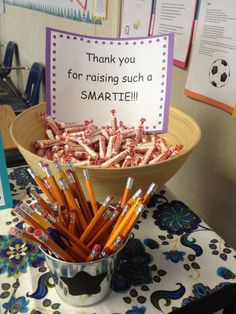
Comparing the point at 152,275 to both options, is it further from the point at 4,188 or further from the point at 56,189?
the point at 4,188

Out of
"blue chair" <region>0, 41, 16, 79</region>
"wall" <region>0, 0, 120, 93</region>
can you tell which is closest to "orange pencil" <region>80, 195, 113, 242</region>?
"wall" <region>0, 0, 120, 93</region>

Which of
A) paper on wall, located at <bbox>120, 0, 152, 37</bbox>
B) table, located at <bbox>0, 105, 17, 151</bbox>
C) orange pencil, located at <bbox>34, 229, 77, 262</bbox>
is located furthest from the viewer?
table, located at <bbox>0, 105, 17, 151</bbox>

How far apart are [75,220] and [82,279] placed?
0.27 feet

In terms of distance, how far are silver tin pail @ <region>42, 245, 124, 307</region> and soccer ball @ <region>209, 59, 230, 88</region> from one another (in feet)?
1.63

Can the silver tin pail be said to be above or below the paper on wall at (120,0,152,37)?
below

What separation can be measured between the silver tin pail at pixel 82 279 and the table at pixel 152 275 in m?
0.01

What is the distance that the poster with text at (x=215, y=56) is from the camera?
2.22 feet

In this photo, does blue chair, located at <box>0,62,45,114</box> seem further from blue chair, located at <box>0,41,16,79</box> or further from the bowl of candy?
the bowl of candy

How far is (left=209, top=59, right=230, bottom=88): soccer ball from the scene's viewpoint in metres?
0.70

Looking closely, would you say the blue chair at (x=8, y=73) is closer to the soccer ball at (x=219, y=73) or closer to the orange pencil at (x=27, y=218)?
the soccer ball at (x=219, y=73)

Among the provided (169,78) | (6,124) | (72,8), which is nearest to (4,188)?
(169,78)

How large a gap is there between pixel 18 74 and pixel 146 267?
289 cm

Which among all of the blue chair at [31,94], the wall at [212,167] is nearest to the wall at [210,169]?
the wall at [212,167]

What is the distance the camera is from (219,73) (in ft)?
2.35
